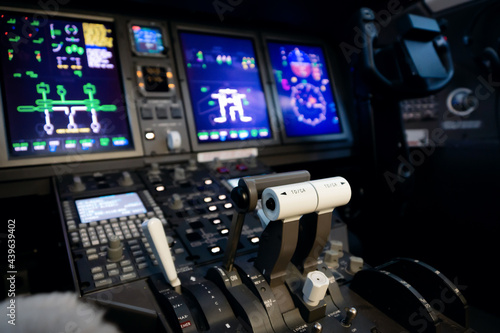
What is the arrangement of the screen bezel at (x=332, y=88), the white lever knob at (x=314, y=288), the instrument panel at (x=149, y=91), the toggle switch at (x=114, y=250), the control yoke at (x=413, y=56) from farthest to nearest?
1. the screen bezel at (x=332, y=88)
2. the control yoke at (x=413, y=56)
3. the instrument panel at (x=149, y=91)
4. the toggle switch at (x=114, y=250)
5. the white lever knob at (x=314, y=288)

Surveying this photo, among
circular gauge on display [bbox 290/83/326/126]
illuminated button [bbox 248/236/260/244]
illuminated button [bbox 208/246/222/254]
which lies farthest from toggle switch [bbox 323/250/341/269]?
circular gauge on display [bbox 290/83/326/126]

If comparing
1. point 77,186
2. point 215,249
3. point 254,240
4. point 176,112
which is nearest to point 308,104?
point 176,112

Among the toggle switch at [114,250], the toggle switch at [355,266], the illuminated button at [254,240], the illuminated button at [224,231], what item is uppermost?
the toggle switch at [114,250]

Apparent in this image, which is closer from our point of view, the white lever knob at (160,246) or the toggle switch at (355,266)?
the white lever knob at (160,246)

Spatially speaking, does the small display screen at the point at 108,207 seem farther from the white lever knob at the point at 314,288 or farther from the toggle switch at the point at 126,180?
the white lever knob at the point at 314,288

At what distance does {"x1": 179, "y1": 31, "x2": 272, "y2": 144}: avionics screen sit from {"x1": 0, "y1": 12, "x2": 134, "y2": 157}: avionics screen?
1.16 ft

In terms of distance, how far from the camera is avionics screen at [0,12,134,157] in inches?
51.9

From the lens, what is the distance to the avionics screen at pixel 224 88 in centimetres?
168

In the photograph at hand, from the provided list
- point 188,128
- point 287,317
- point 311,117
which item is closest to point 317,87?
point 311,117

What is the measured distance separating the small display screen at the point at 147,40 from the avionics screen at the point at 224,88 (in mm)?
119

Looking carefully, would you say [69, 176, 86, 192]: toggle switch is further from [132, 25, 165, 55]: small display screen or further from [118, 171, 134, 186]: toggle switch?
[132, 25, 165, 55]: small display screen

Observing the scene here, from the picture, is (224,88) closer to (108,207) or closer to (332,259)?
(108,207)

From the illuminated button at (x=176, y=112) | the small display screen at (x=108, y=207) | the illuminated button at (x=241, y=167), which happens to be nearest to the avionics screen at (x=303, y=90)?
the illuminated button at (x=241, y=167)

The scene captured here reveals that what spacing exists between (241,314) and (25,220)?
1.15 metres
